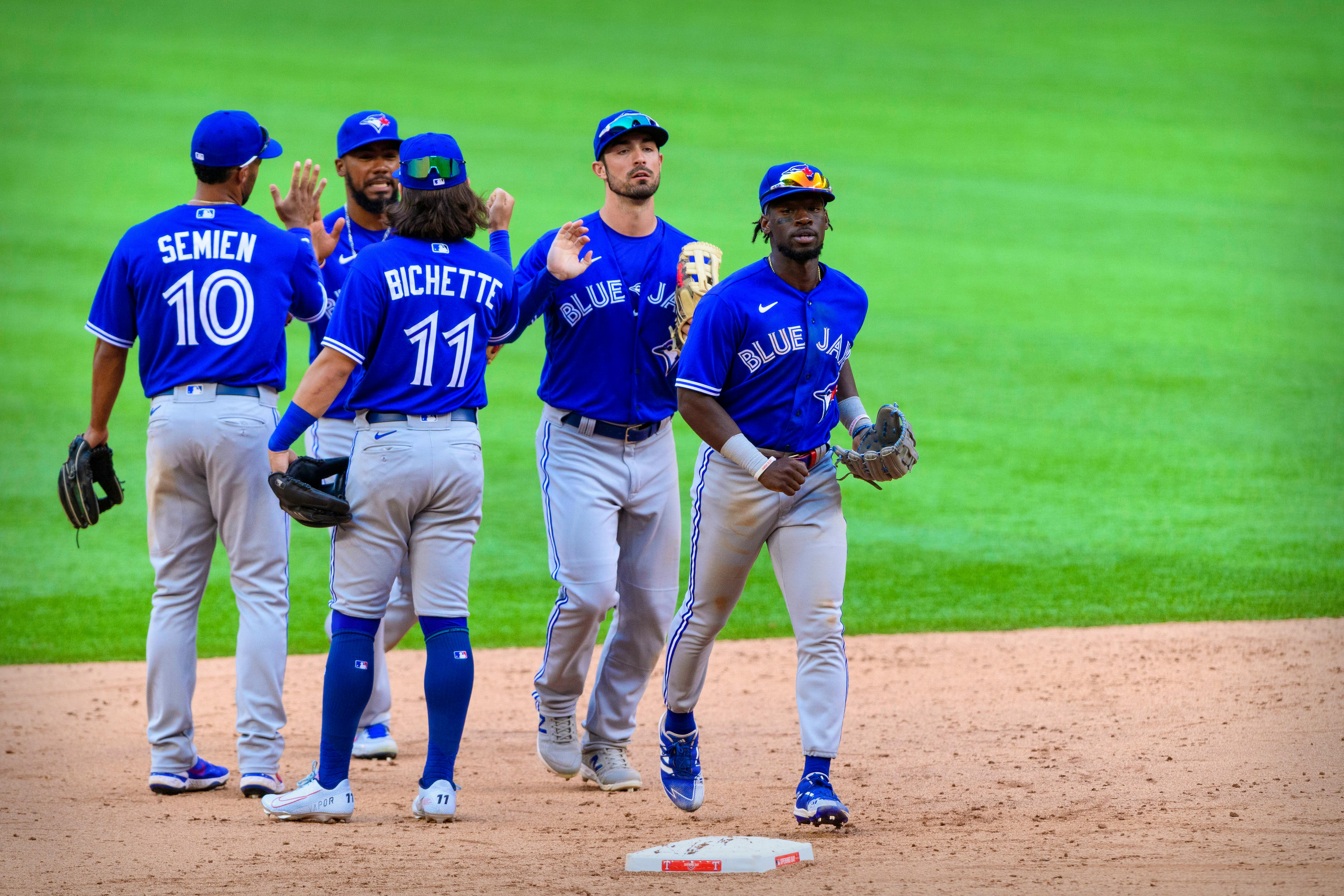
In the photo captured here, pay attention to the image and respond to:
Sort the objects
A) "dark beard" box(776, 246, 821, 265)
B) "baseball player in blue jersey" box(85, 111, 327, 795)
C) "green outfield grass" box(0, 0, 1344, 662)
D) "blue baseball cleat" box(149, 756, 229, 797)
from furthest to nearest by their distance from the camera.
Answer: "green outfield grass" box(0, 0, 1344, 662) < "blue baseball cleat" box(149, 756, 229, 797) < "baseball player in blue jersey" box(85, 111, 327, 795) < "dark beard" box(776, 246, 821, 265)

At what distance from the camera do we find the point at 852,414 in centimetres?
468

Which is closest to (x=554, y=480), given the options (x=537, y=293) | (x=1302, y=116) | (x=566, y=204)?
(x=537, y=293)

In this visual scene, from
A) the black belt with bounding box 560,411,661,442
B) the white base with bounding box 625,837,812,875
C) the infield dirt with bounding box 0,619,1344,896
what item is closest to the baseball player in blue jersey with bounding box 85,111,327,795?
the infield dirt with bounding box 0,619,1344,896

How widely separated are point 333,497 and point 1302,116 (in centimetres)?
2148

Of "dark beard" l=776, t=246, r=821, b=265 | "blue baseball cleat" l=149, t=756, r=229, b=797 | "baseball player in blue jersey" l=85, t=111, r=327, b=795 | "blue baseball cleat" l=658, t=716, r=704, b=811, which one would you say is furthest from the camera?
"blue baseball cleat" l=149, t=756, r=229, b=797

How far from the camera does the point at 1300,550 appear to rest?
8438mm

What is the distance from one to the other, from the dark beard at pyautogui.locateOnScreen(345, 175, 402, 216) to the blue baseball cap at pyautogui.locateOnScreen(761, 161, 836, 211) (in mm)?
1642

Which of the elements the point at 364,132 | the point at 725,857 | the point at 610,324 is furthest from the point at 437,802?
the point at 364,132

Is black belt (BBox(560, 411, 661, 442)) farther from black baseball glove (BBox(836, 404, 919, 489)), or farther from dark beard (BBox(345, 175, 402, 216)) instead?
dark beard (BBox(345, 175, 402, 216))

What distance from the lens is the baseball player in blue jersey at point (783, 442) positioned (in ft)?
14.2

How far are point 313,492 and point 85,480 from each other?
114 cm

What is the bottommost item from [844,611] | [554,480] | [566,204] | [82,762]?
[82,762]

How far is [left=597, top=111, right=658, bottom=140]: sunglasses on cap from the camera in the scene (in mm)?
4828

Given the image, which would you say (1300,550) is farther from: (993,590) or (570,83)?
(570,83)
